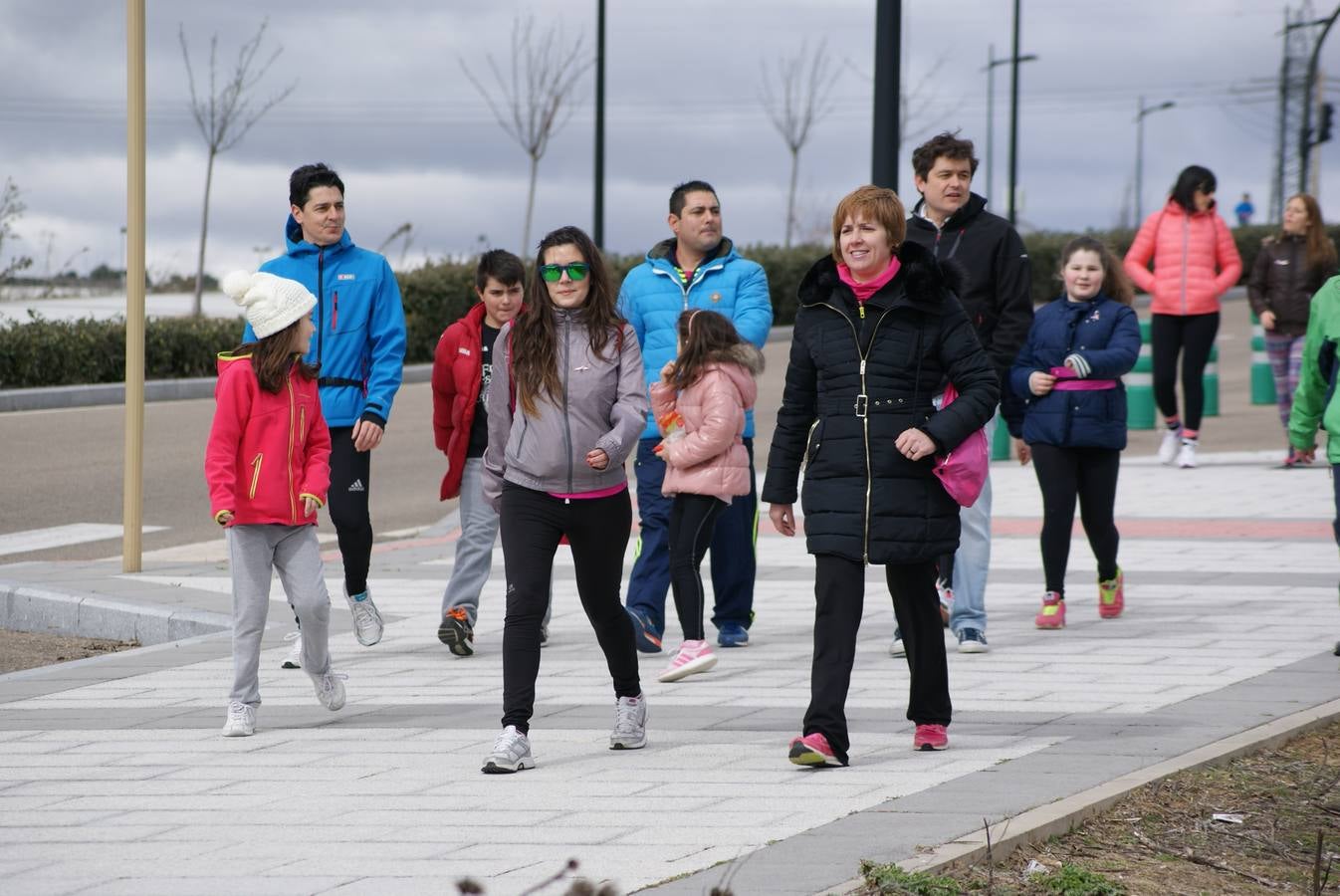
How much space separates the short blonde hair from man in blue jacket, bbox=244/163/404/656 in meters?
2.25

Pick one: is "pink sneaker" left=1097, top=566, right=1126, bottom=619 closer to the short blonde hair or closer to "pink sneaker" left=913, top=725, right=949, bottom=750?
"pink sneaker" left=913, top=725, right=949, bottom=750

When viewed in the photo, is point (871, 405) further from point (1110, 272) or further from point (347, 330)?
point (1110, 272)

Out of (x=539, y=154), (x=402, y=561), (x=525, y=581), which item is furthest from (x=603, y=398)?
(x=539, y=154)

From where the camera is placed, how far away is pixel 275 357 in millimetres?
6645

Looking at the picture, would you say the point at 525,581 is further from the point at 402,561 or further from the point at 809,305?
the point at 402,561

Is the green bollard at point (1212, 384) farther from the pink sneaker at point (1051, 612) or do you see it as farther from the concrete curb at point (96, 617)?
the concrete curb at point (96, 617)

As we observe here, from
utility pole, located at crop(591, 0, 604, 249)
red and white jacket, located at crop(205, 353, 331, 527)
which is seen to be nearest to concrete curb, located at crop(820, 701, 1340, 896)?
red and white jacket, located at crop(205, 353, 331, 527)

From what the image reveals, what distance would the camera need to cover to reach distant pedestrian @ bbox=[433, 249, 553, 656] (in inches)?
321

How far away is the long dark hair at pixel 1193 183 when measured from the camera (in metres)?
14.4

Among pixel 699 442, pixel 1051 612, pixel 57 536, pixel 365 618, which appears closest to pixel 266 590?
pixel 365 618

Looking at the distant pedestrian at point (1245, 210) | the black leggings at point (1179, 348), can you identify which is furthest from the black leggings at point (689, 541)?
the distant pedestrian at point (1245, 210)

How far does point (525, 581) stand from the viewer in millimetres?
6191

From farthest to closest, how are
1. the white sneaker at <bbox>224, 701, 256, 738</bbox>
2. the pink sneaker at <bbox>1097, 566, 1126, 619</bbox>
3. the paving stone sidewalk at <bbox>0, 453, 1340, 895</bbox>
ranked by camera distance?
the pink sneaker at <bbox>1097, 566, 1126, 619</bbox> < the white sneaker at <bbox>224, 701, 256, 738</bbox> < the paving stone sidewalk at <bbox>0, 453, 1340, 895</bbox>

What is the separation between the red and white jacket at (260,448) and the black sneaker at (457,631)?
5.09 feet
